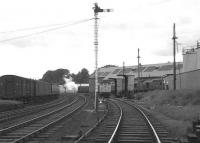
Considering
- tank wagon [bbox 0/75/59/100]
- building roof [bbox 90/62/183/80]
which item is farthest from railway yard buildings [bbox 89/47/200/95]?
tank wagon [bbox 0/75/59/100]

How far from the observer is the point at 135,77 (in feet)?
364

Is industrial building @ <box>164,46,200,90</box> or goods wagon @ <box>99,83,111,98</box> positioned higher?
industrial building @ <box>164,46,200,90</box>

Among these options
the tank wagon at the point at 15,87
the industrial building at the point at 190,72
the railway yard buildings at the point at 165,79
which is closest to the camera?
the tank wagon at the point at 15,87

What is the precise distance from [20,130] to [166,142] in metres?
7.15

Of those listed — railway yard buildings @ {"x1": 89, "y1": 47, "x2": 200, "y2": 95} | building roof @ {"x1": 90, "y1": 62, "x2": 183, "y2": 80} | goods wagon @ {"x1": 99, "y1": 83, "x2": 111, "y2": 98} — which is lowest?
goods wagon @ {"x1": 99, "y1": 83, "x2": 111, "y2": 98}

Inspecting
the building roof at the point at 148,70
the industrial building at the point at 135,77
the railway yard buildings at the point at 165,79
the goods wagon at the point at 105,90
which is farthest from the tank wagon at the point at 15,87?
the building roof at the point at 148,70

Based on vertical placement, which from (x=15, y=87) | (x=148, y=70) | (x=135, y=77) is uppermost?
(x=148, y=70)

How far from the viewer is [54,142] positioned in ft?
45.2

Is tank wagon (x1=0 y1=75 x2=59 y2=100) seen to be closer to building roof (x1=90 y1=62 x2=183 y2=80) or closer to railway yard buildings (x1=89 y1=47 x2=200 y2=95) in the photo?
railway yard buildings (x1=89 y1=47 x2=200 y2=95)

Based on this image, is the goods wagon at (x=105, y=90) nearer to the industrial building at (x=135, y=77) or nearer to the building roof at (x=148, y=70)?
the industrial building at (x=135, y=77)

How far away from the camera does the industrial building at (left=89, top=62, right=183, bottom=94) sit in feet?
228

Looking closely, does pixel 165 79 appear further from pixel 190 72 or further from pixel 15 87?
pixel 15 87

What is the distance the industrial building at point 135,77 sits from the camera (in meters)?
69.5

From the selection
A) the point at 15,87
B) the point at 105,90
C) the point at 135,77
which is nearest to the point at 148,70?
the point at 135,77
